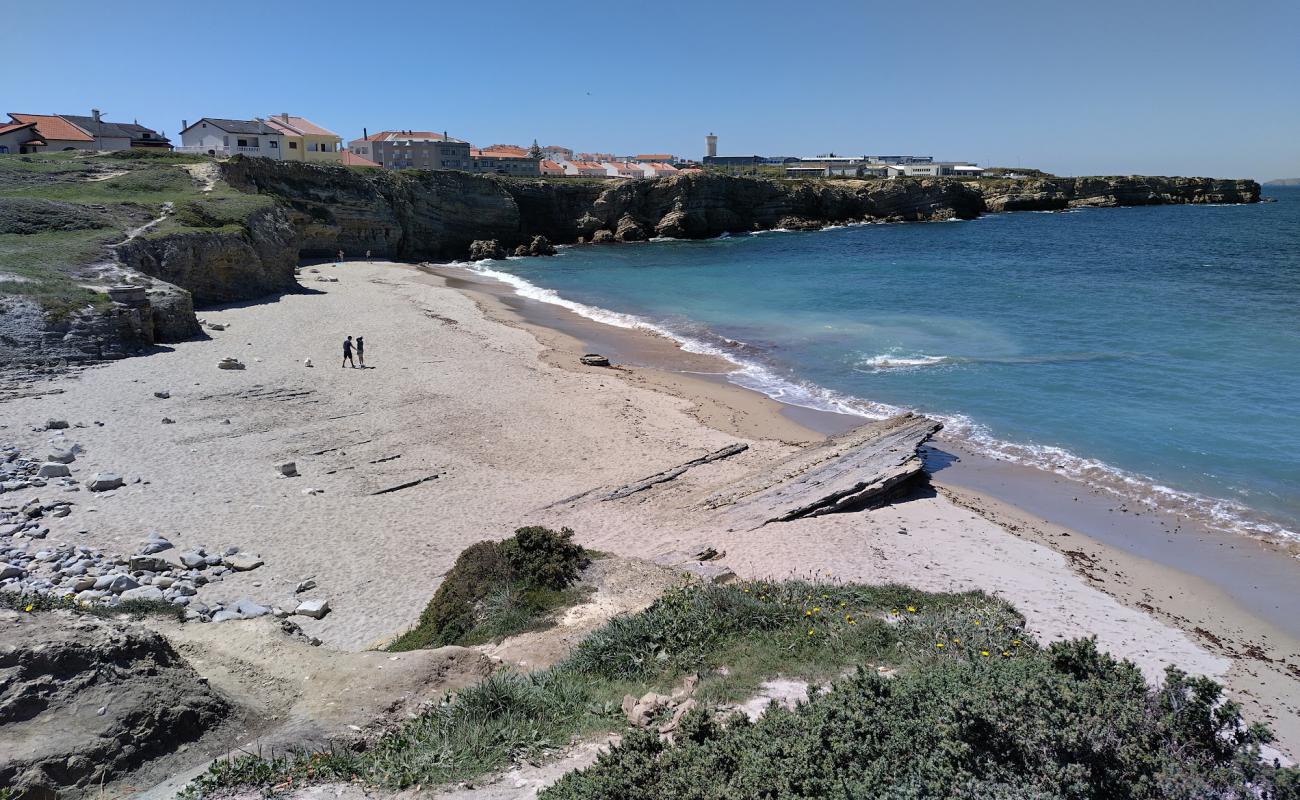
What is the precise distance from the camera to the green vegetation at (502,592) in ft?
A: 31.0

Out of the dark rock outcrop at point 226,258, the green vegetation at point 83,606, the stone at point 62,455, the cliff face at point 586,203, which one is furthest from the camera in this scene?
the cliff face at point 586,203

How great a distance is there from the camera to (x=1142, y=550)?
1346 centimetres

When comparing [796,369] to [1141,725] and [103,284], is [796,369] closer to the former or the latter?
[1141,725]

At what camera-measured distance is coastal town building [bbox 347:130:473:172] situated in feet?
314

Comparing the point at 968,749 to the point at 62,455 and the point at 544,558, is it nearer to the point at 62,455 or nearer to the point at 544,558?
the point at 544,558

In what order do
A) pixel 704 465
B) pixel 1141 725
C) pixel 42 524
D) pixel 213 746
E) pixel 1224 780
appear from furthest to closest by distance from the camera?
pixel 704 465 < pixel 42 524 < pixel 213 746 < pixel 1141 725 < pixel 1224 780

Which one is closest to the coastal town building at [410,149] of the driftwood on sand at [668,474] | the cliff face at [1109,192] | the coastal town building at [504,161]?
the coastal town building at [504,161]

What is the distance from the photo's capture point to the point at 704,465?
16.8 meters

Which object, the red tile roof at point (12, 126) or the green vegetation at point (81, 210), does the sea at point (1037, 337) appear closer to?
the green vegetation at point (81, 210)

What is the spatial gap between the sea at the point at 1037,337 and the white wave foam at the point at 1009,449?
6 centimetres

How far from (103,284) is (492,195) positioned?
44.7 metres

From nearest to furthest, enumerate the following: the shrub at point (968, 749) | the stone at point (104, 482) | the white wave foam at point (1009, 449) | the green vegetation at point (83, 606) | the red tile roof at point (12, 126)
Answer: the shrub at point (968, 749) < the green vegetation at point (83, 606) < the stone at point (104, 482) < the white wave foam at point (1009, 449) < the red tile roof at point (12, 126)

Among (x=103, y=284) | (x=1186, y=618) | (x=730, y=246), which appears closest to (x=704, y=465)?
(x=1186, y=618)

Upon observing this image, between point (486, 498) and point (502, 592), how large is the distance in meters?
5.16
